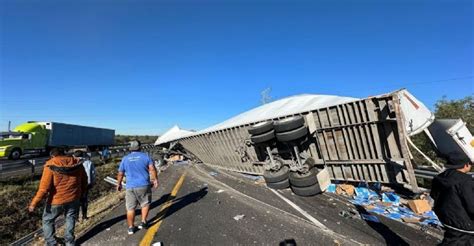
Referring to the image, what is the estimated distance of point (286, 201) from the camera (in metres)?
6.79

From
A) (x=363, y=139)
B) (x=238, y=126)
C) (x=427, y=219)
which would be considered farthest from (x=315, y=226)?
(x=238, y=126)

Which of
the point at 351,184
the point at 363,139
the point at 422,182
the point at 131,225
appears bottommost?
the point at 422,182

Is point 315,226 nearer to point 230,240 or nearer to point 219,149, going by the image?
point 230,240

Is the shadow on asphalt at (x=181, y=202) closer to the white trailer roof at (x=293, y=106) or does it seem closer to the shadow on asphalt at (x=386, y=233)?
the white trailer roof at (x=293, y=106)

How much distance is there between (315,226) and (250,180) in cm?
549

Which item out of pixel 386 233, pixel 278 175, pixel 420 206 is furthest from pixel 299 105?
pixel 386 233

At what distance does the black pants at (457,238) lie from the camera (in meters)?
2.62

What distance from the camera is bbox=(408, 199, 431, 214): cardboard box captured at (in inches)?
217

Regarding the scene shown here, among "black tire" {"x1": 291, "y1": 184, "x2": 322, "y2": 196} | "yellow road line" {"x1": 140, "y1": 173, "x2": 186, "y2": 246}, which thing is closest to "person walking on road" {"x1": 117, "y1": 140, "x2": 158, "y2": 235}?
"yellow road line" {"x1": 140, "y1": 173, "x2": 186, "y2": 246}

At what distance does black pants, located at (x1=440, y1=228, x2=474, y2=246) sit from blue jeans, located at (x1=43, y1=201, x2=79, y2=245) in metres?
5.05

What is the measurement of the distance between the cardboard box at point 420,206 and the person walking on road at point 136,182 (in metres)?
5.46

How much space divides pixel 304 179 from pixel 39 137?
87.6 ft

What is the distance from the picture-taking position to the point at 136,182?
4.96 m

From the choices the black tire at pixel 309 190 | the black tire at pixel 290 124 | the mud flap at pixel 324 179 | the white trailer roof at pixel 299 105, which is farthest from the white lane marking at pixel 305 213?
the white trailer roof at pixel 299 105
